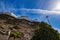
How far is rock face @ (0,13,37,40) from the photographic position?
78312 millimetres

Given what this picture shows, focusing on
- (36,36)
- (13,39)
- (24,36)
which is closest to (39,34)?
(36,36)

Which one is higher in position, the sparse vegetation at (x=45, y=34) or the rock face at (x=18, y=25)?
the rock face at (x=18, y=25)

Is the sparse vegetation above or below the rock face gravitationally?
below

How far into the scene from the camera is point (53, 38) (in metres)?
46.1

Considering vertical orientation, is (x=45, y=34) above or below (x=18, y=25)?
below

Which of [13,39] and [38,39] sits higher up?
[13,39]

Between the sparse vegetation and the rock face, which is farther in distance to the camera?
the rock face

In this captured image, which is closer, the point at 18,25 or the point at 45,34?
the point at 45,34

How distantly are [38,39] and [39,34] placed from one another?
1008 mm

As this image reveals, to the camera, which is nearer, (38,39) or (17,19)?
(38,39)

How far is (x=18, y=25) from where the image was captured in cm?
8925

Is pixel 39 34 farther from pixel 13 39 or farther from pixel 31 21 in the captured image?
pixel 31 21

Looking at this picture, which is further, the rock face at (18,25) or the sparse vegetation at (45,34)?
the rock face at (18,25)

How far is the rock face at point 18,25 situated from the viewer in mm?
78312
